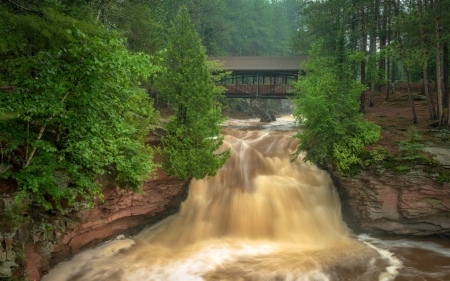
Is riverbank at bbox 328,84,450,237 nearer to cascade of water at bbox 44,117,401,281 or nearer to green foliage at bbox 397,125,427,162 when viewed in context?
green foliage at bbox 397,125,427,162

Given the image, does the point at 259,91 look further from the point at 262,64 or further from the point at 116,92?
the point at 116,92

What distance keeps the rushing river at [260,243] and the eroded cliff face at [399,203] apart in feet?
2.11

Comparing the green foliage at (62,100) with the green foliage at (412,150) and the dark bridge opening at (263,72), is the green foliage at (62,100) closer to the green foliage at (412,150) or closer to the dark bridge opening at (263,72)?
the green foliage at (412,150)

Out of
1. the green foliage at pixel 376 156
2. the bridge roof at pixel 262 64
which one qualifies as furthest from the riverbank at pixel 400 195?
the bridge roof at pixel 262 64

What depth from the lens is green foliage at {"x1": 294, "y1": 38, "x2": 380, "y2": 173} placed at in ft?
46.2

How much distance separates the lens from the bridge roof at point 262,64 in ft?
99.8

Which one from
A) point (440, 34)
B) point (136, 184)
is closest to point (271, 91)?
point (440, 34)

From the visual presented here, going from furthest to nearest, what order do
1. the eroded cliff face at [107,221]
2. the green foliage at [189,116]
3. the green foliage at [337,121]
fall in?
the green foliage at [337,121] → the green foliage at [189,116] → the eroded cliff face at [107,221]

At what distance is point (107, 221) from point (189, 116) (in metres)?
5.48

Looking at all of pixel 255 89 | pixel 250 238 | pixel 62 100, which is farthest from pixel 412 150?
pixel 255 89

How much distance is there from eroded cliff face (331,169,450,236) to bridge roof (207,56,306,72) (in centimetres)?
1858

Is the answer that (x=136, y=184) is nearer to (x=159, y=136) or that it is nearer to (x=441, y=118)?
(x=159, y=136)

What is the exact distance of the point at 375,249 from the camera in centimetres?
1224

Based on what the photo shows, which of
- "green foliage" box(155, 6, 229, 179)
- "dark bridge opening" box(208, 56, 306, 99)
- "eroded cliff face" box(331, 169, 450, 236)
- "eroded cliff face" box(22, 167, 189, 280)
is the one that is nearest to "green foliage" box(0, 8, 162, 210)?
"eroded cliff face" box(22, 167, 189, 280)
